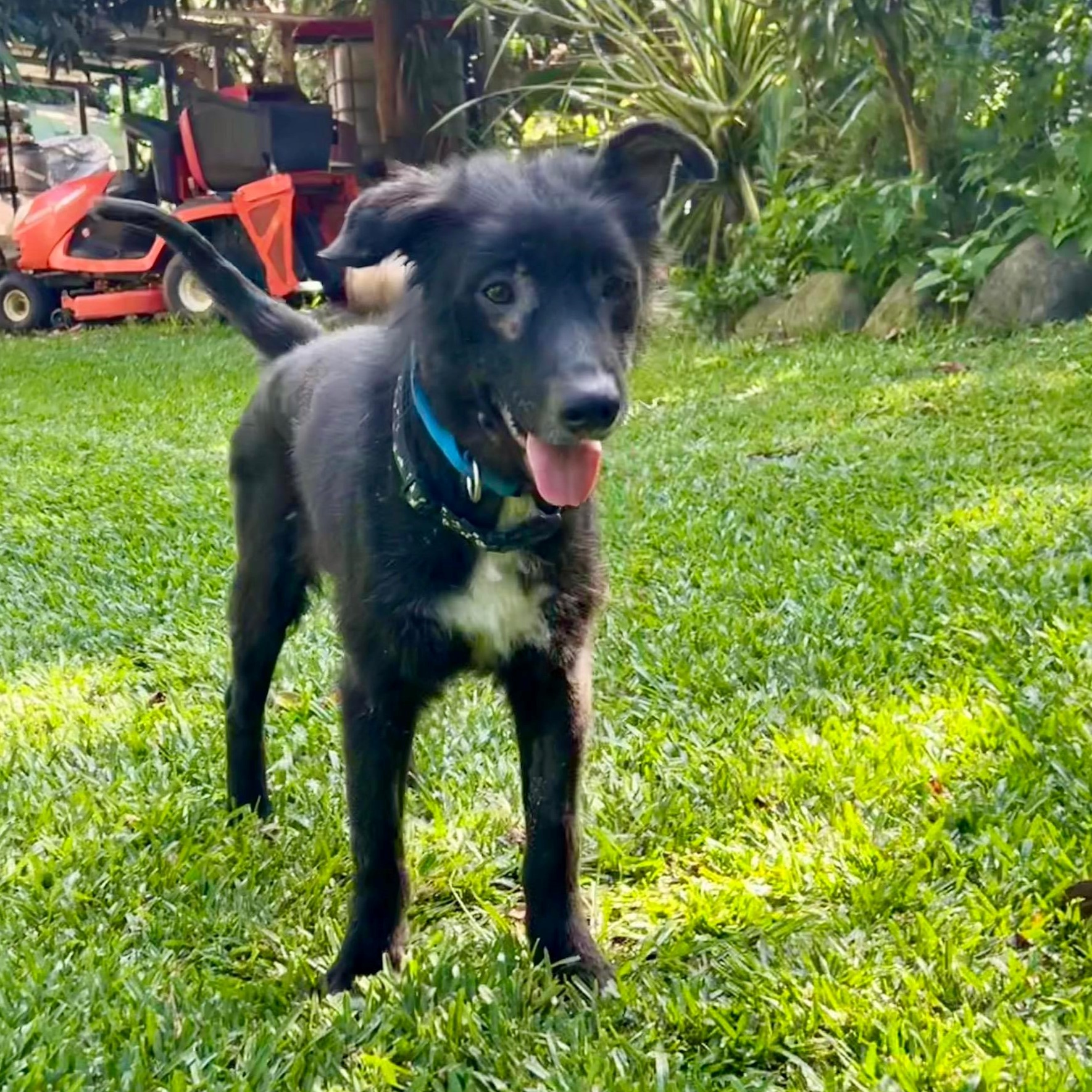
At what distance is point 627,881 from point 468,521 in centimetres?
91

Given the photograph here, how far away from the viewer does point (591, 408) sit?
2.26 metres

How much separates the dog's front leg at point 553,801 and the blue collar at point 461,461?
32 cm

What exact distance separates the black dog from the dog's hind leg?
493mm

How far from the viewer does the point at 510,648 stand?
103 inches

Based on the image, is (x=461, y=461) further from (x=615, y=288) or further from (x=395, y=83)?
(x=395, y=83)

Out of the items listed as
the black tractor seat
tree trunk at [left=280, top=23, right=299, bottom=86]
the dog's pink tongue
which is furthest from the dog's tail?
tree trunk at [left=280, top=23, right=299, bottom=86]

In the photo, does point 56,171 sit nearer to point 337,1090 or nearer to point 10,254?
point 10,254

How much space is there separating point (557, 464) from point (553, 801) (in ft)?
2.30

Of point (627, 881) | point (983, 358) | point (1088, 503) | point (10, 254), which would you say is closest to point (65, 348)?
point (10, 254)

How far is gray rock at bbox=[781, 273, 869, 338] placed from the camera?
1002 cm

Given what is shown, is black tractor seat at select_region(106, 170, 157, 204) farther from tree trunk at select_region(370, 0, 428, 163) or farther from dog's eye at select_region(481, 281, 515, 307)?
dog's eye at select_region(481, 281, 515, 307)

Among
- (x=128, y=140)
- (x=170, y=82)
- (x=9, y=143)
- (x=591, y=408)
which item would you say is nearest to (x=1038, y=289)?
(x=591, y=408)

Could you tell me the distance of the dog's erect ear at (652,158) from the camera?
276cm

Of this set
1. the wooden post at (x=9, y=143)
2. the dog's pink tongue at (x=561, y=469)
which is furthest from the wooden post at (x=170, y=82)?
the dog's pink tongue at (x=561, y=469)
